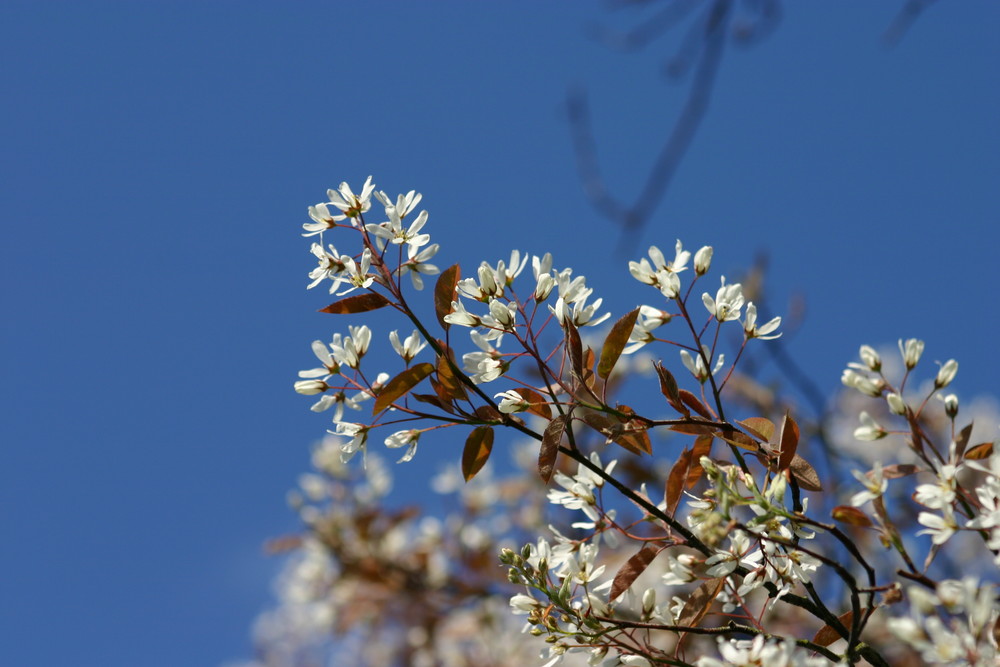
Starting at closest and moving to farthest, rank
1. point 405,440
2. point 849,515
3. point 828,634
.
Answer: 1. point 849,515
2. point 828,634
3. point 405,440

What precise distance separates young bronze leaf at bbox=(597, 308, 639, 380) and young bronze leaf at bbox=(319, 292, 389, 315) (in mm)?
319

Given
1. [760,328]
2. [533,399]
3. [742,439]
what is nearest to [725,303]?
[760,328]

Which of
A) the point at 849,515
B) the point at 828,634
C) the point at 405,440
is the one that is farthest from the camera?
the point at 405,440

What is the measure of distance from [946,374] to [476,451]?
2.17ft

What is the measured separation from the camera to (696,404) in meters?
1.23

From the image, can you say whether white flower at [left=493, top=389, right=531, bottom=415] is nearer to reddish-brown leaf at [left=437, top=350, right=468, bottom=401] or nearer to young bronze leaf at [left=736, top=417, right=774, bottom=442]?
reddish-brown leaf at [left=437, top=350, right=468, bottom=401]

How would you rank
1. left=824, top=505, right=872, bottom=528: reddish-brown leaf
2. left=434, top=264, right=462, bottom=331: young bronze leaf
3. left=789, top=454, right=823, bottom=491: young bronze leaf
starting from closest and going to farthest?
left=824, top=505, right=872, bottom=528: reddish-brown leaf → left=789, top=454, right=823, bottom=491: young bronze leaf → left=434, top=264, right=462, bottom=331: young bronze leaf

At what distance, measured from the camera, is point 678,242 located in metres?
1.31

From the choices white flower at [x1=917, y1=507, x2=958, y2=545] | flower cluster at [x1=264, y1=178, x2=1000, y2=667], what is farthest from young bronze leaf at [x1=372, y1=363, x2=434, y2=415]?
white flower at [x1=917, y1=507, x2=958, y2=545]

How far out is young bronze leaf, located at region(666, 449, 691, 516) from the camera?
123 centimetres

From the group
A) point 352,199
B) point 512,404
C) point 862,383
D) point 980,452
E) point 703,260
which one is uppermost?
point 352,199

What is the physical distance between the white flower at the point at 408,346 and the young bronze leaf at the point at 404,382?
0.22 ft

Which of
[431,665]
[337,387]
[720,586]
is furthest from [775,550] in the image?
[431,665]

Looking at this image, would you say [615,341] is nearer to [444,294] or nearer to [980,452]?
[444,294]
